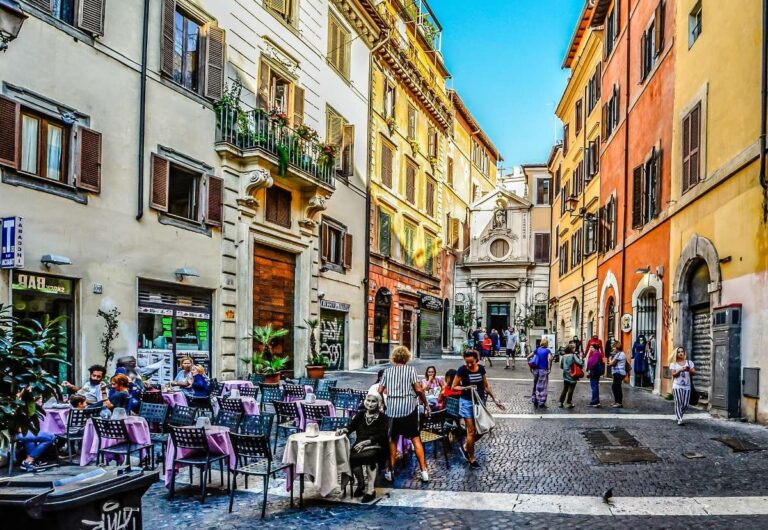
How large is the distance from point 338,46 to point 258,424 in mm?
19815

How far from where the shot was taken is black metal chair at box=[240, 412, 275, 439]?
8.26m

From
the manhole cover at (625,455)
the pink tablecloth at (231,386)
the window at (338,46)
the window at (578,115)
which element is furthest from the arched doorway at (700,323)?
the window at (578,115)

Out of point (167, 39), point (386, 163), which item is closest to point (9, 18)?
point (167, 39)

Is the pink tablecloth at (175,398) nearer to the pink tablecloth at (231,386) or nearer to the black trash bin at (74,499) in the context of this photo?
the pink tablecloth at (231,386)

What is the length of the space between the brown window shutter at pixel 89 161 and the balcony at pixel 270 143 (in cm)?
441

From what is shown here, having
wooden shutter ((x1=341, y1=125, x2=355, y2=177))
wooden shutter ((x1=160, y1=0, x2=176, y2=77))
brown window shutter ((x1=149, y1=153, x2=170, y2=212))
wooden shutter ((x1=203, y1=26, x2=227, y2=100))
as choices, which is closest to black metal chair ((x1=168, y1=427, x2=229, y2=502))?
brown window shutter ((x1=149, y1=153, x2=170, y2=212))

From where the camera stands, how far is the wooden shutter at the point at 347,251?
25.6 metres

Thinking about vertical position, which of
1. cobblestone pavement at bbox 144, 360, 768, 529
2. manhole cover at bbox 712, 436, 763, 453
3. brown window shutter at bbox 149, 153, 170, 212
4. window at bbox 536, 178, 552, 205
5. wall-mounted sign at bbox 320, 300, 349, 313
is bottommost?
cobblestone pavement at bbox 144, 360, 768, 529

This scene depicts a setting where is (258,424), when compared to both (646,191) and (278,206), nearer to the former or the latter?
(278,206)

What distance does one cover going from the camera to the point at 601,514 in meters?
7.01

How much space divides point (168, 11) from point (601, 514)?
47.2 ft

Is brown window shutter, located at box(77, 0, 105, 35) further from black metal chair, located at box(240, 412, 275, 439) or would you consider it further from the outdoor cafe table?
the outdoor cafe table

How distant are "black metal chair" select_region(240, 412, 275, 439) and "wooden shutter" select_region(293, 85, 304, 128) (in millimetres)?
14686

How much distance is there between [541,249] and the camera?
48.2 metres
